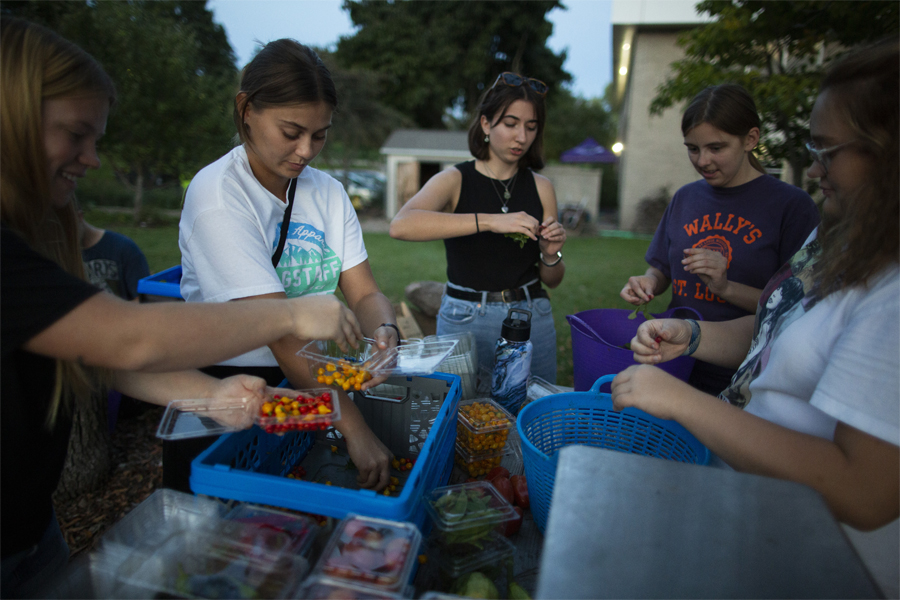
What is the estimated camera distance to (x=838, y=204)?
1.15m

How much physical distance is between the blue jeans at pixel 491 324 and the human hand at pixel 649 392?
127cm

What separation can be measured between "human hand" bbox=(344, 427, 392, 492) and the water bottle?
0.66m

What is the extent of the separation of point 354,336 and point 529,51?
1006 inches

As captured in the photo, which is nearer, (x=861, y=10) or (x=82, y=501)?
(x=82, y=501)

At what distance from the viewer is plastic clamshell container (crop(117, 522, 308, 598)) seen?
2.99 ft

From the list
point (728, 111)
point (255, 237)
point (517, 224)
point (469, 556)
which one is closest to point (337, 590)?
point (469, 556)

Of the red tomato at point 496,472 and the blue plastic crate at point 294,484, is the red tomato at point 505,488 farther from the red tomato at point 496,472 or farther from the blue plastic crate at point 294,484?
the blue plastic crate at point 294,484

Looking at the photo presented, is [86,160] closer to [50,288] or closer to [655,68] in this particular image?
[50,288]

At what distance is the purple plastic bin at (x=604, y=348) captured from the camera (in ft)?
6.06

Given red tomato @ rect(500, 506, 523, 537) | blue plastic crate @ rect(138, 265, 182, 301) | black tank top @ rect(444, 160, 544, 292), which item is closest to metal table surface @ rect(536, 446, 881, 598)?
red tomato @ rect(500, 506, 523, 537)

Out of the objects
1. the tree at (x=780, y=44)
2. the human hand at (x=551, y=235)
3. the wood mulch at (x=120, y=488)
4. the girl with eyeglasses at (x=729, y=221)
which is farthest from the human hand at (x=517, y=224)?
the tree at (x=780, y=44)

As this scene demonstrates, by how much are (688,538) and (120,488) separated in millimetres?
3583

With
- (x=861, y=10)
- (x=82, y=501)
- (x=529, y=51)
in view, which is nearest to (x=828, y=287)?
(x=82, y=501)

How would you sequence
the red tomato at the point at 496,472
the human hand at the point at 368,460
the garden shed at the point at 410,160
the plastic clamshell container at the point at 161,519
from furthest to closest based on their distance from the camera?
the garden shed at the point at 410,160
the red tomato at the point at 496,472
the human hand at the point at 368,460
the plastic clamshell container at the point at 161,519
